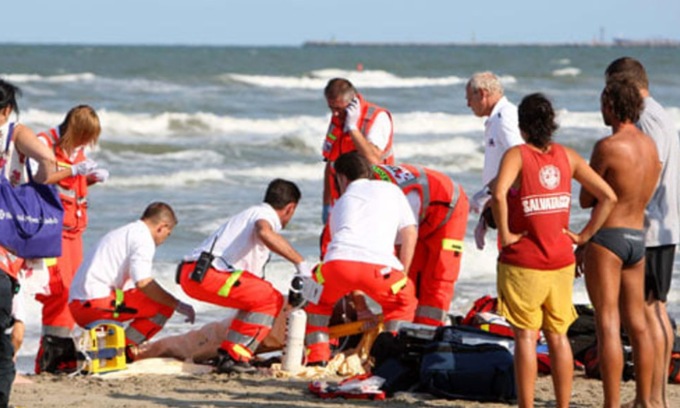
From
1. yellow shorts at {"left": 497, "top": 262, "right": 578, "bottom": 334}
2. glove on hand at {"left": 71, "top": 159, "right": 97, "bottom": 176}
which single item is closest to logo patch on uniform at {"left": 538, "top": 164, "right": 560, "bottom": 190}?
yellow shorts at {"left": 497, "top": 262, "right": 578, "bottom": 334}

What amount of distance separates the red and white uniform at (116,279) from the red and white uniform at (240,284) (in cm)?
25

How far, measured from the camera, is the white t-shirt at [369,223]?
7.71 meters

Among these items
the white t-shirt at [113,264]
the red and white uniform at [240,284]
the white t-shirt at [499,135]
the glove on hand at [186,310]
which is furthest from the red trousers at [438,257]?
the white t-shirt at [113,264]

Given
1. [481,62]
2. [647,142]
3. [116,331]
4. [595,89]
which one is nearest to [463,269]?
[116,331]

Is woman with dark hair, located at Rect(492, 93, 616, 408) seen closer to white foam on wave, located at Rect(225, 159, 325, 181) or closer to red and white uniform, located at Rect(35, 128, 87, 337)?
red and white uniform, located at Rect(35, 128, 87, 337)

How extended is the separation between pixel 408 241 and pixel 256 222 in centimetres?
89

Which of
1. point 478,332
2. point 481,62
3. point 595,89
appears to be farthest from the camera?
point 481,62

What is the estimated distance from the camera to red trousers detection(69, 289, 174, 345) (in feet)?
26.3

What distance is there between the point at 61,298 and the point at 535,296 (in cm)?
329

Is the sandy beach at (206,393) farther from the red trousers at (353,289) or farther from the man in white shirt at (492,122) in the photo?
the man in white shirt at (492,122)

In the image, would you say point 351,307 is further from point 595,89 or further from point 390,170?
point 595,89

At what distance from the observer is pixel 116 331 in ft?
26.0

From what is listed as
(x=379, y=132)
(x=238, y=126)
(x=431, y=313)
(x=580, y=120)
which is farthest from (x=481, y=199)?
(x=580, y=120)

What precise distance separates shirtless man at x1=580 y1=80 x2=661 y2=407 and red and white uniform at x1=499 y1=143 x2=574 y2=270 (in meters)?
0.25
